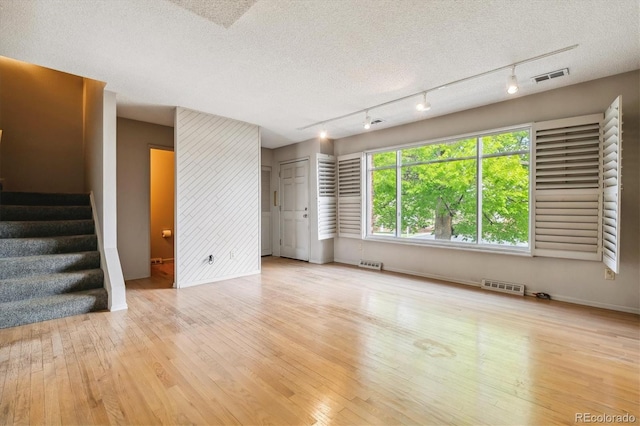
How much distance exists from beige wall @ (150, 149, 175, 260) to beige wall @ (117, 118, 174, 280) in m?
1.63

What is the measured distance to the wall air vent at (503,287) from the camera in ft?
13.0

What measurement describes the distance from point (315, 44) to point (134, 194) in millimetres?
3962

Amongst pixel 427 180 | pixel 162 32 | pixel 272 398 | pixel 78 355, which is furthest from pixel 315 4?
pixel 427 180

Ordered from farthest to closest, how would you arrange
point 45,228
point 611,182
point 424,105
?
point 45,228
point 424,105
point 611,182

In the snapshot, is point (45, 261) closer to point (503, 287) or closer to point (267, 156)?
point (267, 156)

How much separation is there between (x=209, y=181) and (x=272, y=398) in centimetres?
362

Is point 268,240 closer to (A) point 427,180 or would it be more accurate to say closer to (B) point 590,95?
(A) point 427,180

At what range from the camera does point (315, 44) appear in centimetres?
265

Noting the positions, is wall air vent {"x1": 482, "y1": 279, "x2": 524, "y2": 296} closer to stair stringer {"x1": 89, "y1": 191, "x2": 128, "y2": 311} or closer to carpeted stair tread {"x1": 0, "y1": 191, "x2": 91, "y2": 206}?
stair stringer {"x1": 89, "y1": 191, "x2": 128, "y2": 311}

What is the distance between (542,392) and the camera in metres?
1.89

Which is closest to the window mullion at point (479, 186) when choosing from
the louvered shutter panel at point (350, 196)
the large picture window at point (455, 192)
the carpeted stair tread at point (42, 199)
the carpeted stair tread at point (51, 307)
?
the large picture window at point (455, 192)

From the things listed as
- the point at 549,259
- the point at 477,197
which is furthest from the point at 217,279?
the point at 549,259

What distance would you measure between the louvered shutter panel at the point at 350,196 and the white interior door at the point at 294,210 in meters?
0.74

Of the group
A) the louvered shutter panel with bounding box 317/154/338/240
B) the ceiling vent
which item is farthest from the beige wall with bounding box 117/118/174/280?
the ceiling vent
